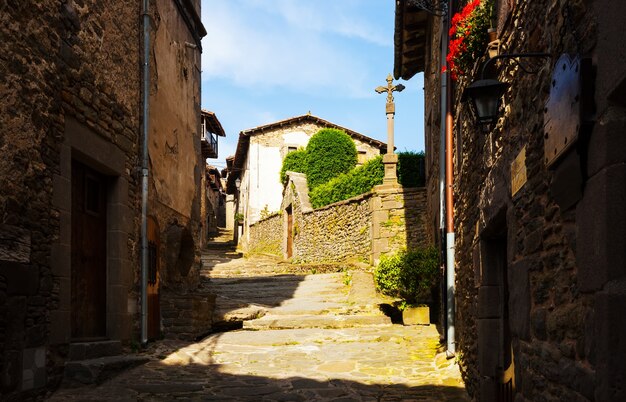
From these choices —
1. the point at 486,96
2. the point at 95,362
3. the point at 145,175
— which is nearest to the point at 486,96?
the point at 486,96

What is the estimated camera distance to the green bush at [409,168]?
2130 cm

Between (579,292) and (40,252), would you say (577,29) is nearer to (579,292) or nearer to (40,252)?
(579,292)

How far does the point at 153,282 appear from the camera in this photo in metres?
9.12

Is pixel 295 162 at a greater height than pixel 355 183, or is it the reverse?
pixel 295 162

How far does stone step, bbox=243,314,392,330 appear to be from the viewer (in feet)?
35.0

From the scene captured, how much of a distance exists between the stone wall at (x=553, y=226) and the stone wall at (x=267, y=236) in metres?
21.4

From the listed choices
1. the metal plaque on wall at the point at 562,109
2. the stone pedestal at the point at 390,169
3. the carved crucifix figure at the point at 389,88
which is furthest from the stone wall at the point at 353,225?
the metal plaque on wall at the point at 562,109

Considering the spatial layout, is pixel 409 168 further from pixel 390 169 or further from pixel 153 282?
pixel 153 282

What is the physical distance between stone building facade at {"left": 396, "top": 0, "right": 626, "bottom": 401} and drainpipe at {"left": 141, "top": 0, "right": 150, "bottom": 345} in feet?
15.2

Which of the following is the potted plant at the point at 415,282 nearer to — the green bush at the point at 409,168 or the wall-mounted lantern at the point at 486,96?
the wall-mounted lantern at the point at 486,96

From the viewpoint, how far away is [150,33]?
360 inches

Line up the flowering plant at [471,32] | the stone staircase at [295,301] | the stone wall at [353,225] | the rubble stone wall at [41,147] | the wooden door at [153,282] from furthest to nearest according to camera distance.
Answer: the stone wall at [353,225], the stone staircase at [295,301], the wooden door at [153,282], the rubble stone wall at [41,147], the flowering plant at [471,32]

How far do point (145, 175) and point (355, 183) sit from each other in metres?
14.0

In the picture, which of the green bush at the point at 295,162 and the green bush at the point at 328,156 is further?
the green bush at the point at 295,162
